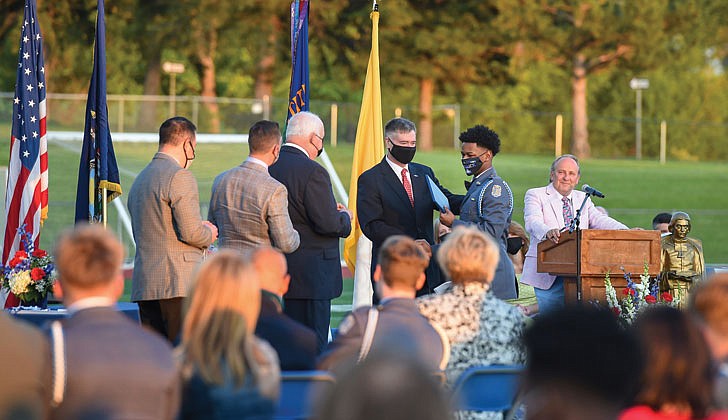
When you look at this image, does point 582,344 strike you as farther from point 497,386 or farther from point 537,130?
point 537,130

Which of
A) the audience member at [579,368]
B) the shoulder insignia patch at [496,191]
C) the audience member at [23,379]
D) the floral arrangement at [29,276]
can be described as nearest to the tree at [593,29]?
the shoulder insignia patch at [496,191]

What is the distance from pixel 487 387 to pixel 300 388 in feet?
2.74

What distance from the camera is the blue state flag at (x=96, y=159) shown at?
898 centimetres

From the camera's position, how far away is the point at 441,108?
44219mm

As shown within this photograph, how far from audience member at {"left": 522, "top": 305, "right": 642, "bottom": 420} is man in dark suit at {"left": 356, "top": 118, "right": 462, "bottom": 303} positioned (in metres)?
5.55

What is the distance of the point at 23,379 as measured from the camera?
401cm

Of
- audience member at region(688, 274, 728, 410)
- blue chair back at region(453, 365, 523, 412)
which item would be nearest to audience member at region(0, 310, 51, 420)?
blue chair back at region(453, 365, 523, 412)

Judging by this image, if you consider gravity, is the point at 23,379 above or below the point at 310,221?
below

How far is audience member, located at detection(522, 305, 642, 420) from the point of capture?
2982 mm

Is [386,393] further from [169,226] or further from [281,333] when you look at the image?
[169,226]

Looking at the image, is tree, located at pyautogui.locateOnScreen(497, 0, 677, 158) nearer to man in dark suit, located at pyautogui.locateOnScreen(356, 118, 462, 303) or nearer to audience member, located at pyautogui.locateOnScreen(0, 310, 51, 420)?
man in dark suit, located at pyautogui.locateOnScreen(356, 118, 462, 303)

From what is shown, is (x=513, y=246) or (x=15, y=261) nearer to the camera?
(x=15, y=261)

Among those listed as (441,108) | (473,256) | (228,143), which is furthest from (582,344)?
(441,108)

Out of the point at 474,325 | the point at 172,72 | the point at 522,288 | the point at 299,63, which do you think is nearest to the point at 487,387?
the point at 474,325
